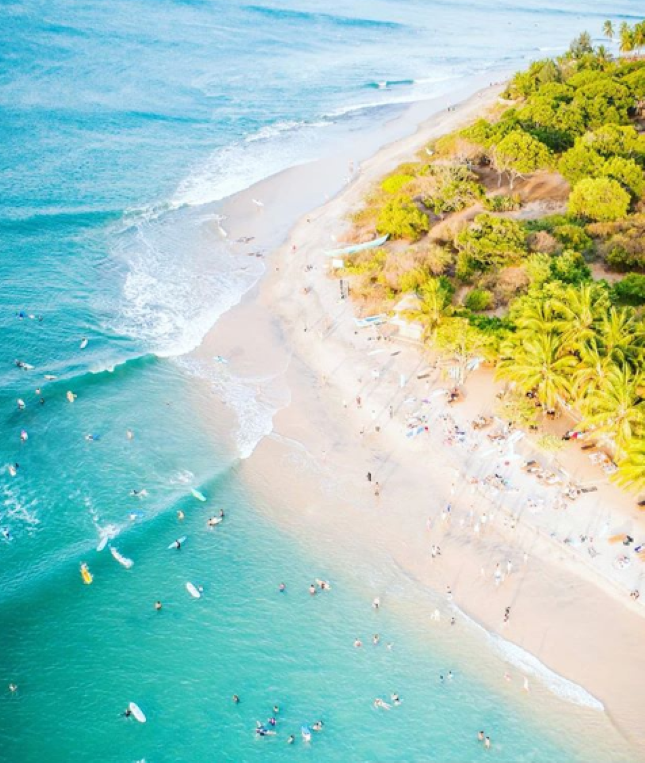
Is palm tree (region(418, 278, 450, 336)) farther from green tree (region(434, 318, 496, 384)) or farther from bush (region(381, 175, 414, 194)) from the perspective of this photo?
bush (region(381, 175, 414, 194))

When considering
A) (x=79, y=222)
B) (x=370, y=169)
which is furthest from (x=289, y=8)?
(x=79, y=222)

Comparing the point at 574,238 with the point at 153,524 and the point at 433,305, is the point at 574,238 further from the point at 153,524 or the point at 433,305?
the point at 153,524

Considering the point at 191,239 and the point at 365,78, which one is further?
the point at 365,78

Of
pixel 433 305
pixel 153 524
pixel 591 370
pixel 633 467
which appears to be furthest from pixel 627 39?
pixel 153 524

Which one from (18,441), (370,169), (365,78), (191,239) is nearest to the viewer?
(18,441)

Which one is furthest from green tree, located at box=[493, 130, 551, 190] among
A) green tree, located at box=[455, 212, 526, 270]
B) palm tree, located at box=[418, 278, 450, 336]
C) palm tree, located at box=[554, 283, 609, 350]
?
palm tree, located at box=[554, 283, 609, 350]

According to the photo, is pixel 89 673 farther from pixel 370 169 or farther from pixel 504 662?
pixel 370 169
